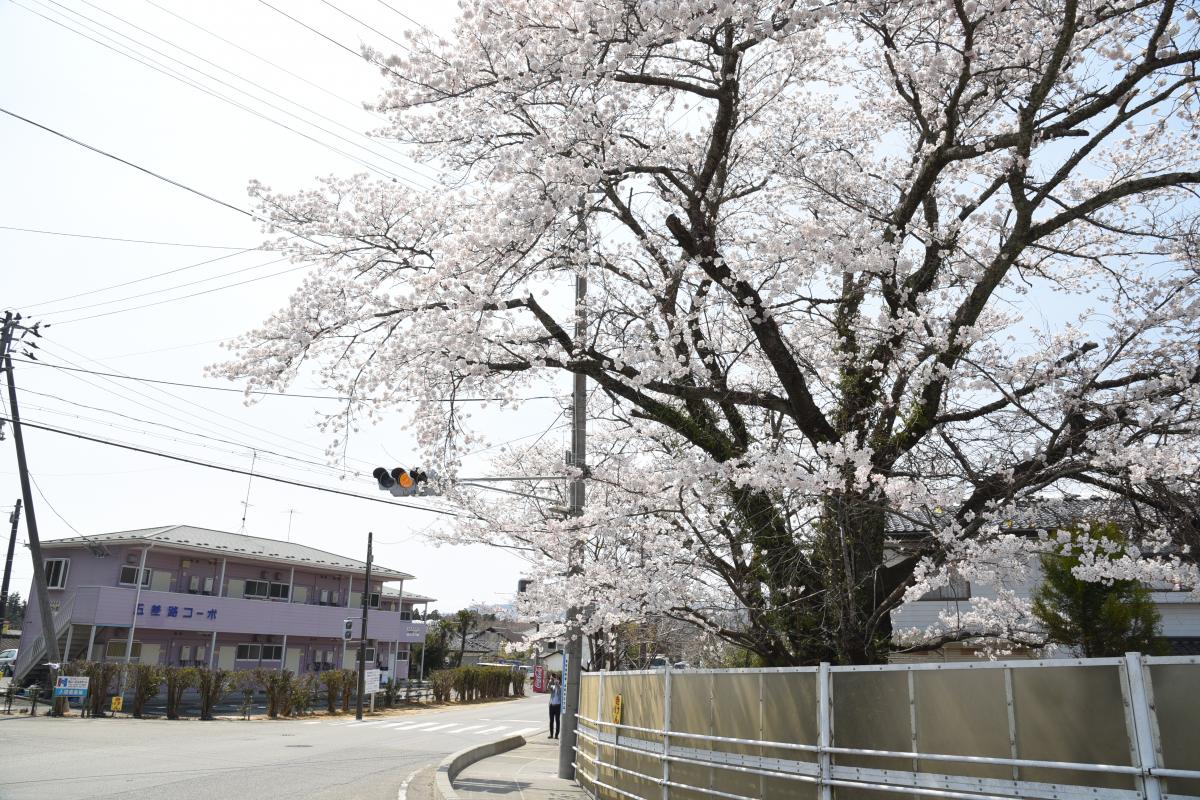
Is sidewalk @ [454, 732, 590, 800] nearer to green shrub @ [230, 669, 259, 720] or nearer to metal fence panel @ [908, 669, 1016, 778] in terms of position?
metal fence panel @ [908, 669, 1016, 778]

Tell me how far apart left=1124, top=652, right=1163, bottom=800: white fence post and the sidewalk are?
892 centimetres

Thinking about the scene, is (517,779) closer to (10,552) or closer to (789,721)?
(789,721)

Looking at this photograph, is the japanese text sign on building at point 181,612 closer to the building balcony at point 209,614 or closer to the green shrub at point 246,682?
the building balcony at point 209,614

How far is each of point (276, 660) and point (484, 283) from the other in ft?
112

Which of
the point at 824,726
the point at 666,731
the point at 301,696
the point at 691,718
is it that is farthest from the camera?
the point at 301,696

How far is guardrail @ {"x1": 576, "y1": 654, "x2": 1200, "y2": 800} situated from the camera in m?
4.70

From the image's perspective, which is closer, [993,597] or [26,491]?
[993,597]

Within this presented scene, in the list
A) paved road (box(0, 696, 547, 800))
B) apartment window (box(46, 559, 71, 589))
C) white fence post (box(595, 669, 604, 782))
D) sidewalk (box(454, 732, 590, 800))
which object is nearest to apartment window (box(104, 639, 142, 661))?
apartment window (box(46, 559, 71, 589))

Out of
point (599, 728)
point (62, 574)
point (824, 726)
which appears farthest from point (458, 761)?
point (62, 574)

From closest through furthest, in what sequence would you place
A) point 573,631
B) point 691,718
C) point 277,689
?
1. point 691,718
2. point 573,631
3. point 277,689

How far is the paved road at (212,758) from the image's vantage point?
1088cm

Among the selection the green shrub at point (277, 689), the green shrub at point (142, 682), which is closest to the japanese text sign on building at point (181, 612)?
the green shrub at point (277, 689)

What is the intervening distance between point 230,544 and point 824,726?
1393 inches

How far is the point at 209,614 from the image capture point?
109 feet
